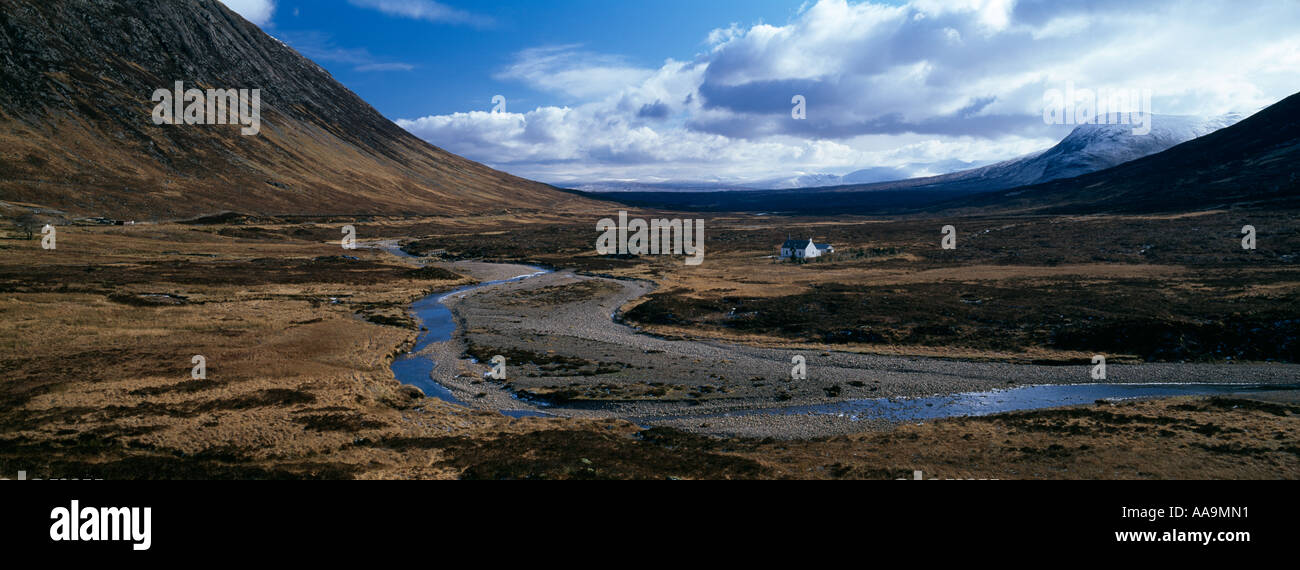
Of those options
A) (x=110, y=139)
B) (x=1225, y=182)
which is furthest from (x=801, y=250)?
(x=110, y=139)

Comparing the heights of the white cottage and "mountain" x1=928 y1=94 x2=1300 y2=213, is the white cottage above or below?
below

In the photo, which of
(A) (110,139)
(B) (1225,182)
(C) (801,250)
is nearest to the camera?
(C) (801,250)

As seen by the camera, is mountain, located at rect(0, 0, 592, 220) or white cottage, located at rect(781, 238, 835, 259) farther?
mountain, located at rect(0, 0, 592, 220)

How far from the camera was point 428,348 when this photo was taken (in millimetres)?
46156

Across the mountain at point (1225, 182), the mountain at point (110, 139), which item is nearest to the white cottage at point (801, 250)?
the mountain at point (1225, 182)

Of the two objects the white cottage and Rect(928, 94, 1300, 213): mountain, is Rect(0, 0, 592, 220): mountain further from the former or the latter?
Rect(928, 94, 1300, 213): mountain

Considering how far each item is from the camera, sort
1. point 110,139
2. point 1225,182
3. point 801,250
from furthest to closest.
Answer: point 1225,182
point 110,139
point 801,250

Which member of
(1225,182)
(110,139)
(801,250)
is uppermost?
(110,139)

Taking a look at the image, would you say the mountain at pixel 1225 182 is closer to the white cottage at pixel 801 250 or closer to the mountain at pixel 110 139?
the white cottage at pixel 801 250

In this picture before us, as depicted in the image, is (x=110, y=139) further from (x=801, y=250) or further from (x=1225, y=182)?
(x=1225, y=182)

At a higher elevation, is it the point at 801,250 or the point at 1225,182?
the point at 1225,182

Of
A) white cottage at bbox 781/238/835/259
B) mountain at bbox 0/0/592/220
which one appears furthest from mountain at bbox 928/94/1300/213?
mountain at bbox 0/0/592/220

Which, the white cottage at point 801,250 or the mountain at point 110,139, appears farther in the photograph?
the mountain at point 110,139
